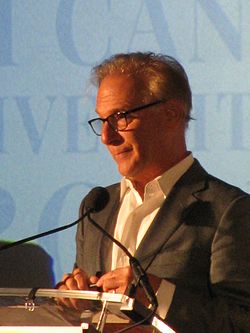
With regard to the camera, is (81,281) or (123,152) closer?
(81,281)

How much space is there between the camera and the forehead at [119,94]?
237cm

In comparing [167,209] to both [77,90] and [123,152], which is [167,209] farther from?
[77,90]

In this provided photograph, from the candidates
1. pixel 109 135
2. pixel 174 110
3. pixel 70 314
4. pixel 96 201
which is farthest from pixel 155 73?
pixel 70 314

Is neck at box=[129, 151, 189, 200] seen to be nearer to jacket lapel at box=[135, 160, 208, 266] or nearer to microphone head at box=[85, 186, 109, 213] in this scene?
jacket lapel at box=[135, 160, 208, 266]

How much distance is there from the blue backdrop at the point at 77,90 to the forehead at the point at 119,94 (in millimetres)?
549

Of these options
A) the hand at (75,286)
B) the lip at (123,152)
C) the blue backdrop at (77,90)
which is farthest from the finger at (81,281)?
the blue backdrop at (77,90)

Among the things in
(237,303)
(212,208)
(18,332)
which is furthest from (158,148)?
(18,332)

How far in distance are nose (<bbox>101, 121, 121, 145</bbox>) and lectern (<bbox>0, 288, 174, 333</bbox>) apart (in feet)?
1.95

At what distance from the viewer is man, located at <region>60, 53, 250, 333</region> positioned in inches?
82.7

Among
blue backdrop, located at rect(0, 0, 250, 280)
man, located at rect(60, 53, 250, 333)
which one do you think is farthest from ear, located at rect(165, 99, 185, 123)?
blue backdrop, located at rect(0, 0, 250, 280)

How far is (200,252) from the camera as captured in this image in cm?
221

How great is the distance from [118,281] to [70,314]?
15cm

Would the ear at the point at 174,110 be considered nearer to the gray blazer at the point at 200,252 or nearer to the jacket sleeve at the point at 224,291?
the gray blazer at the point at 200,252

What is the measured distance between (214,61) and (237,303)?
1111 mm
